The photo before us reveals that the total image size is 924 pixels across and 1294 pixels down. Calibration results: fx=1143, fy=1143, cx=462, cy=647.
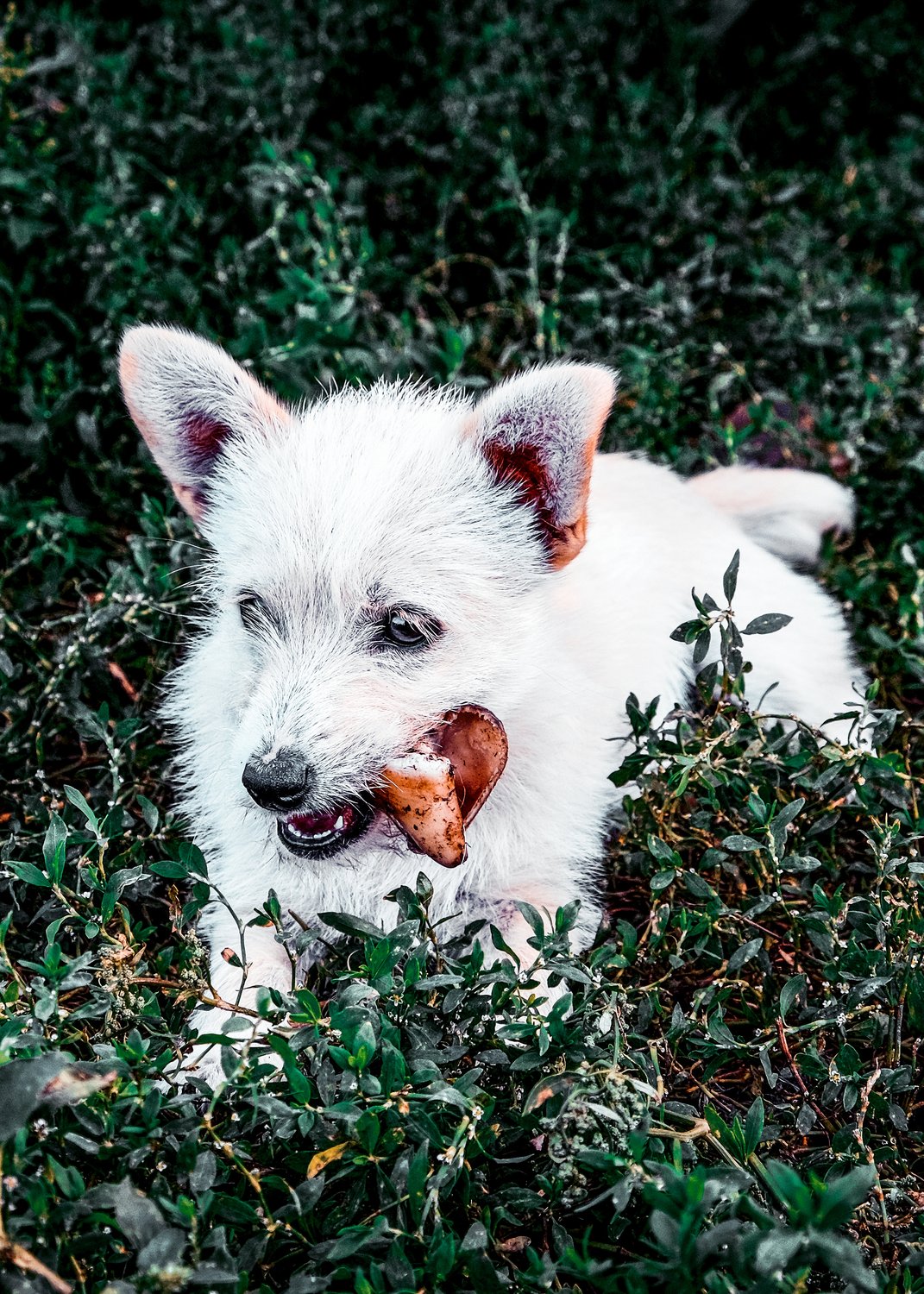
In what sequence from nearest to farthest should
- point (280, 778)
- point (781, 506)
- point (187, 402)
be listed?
point (280, 778) < point (187, 402) < point (781, 506)

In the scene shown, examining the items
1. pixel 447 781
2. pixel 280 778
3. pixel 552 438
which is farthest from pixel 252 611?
→ pixel 552 438

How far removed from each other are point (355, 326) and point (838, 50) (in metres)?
3.75

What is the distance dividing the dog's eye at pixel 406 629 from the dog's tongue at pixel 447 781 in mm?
176

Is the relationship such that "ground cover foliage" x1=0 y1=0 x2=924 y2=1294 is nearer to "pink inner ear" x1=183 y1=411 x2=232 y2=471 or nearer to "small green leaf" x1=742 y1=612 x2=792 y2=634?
"small green leaf" x1=742 y1=612 x2=792 y2=634

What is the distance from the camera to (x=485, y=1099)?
6.91 feet

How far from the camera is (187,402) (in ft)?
9.18

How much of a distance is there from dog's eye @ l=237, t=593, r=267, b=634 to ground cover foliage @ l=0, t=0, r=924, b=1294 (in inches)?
19.1

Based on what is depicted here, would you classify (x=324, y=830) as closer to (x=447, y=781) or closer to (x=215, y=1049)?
(x=447, y=781)

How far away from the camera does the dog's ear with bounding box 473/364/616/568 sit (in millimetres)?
2406

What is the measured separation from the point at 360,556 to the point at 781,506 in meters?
1.91

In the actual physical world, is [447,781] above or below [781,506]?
below

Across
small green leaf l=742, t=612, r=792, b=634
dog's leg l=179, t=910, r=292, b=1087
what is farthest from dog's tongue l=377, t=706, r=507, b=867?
small green leaf l=742, t=612, r=792, b=634

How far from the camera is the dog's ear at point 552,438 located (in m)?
2.41

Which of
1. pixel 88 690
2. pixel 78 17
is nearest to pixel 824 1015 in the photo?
pixel 88 690
